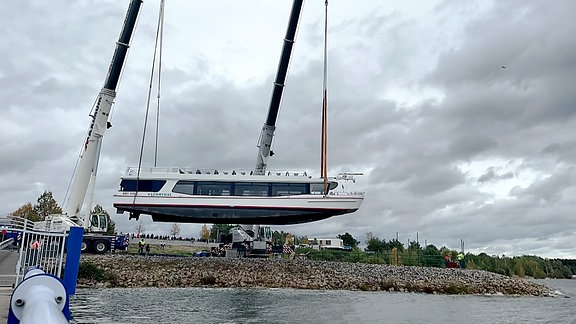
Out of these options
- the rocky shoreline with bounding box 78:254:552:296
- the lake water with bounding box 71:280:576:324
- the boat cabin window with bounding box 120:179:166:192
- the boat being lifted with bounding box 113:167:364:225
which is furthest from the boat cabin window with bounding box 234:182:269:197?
the lake water with bounding box 71:280:576:324

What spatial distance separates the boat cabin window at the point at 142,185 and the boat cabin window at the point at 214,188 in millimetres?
2231

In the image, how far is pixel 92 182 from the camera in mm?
25500

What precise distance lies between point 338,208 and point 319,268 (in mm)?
3837

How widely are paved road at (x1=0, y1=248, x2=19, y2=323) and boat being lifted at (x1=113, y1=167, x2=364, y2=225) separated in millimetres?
7416

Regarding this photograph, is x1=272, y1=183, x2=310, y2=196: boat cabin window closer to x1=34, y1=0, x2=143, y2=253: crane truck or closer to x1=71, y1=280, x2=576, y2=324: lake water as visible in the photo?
x1=71, y1=280, x2=576, y2=324: lake water

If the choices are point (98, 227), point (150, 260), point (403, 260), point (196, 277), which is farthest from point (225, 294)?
point (403, 260)

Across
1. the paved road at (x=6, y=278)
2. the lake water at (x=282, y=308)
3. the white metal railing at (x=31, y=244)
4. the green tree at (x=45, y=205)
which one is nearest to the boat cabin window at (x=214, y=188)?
the lake water at (x=282, y=308)

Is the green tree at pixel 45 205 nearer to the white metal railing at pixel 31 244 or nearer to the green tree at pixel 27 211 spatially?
the green tree at pixel 27 211

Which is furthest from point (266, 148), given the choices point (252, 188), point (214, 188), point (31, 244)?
point (31, 244)

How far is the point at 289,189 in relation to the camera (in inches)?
1146

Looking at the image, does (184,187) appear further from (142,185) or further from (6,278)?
(6,278)

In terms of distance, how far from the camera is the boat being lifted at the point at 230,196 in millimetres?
28781

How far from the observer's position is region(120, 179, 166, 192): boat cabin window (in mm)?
28938

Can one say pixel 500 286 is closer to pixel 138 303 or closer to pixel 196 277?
pixel 196 277
